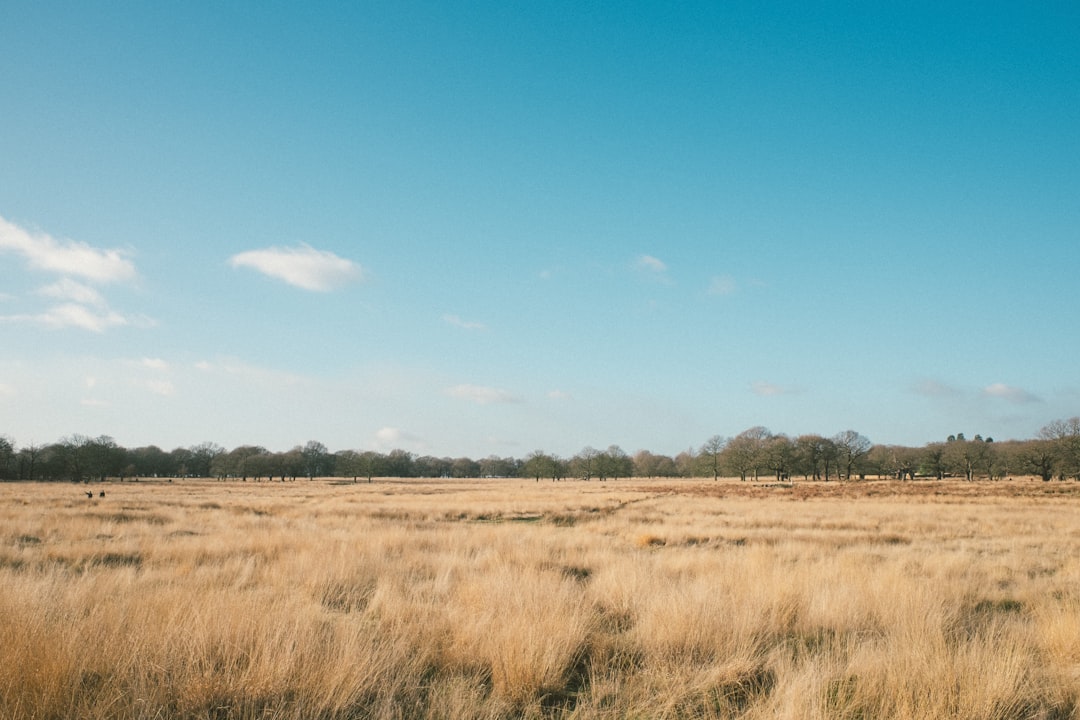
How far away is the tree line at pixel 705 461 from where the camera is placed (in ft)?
287

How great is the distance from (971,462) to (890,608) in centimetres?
10701

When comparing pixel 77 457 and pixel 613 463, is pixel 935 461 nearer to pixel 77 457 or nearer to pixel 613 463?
pixel 613 463

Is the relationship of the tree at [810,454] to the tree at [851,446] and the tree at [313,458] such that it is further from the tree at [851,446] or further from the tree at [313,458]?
the tree at [313,458]

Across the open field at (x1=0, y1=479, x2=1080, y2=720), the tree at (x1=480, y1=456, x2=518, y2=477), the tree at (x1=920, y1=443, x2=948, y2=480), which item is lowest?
the tree at (x1=480, y1=456, x2=518, y2=477)

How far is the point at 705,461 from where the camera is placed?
388 feet

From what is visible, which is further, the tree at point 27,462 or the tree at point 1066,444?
the tree at point 27,462

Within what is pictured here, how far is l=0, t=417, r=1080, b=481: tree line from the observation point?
87438mm

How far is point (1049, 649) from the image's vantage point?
217 inches

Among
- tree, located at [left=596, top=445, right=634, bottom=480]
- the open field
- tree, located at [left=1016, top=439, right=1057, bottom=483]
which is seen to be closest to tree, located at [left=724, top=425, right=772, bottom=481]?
tree, located at [left=596, top=445, right=634, bottom=480]

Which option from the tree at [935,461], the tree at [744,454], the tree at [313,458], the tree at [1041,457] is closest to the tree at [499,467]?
the tree at [313,458]

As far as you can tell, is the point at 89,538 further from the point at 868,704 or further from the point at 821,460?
the point at 821,460

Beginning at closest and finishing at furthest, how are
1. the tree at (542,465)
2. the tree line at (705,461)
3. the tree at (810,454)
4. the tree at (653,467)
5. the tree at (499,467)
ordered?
the tree line at (705,461) < the tree at (810,454) < the tree at (542,465) < the tree at (653,467) < the tree at (499,467)

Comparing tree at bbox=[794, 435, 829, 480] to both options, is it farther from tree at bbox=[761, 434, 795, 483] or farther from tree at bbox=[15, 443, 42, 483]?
tree at bbox=[15, 443, 42, 483]

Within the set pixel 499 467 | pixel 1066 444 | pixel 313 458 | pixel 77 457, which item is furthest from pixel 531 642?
pixel 499 467
